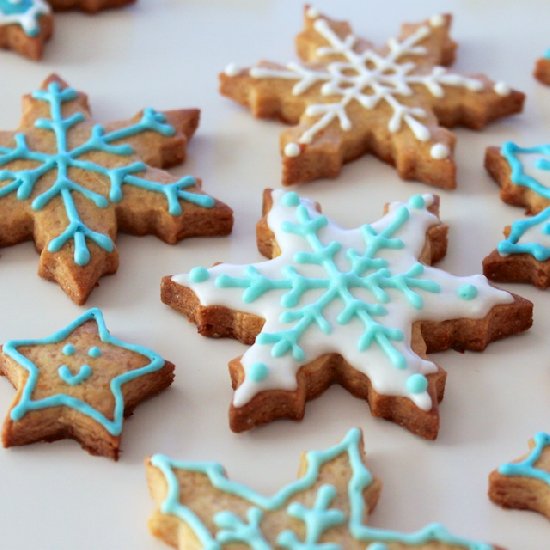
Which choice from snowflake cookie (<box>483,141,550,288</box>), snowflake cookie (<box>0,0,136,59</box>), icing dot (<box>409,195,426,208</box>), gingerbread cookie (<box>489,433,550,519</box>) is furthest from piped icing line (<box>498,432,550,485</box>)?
snowflake cookie (<box>0,0,136,59</box>)

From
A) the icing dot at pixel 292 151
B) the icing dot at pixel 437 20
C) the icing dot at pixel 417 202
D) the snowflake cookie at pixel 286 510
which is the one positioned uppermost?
the icing dot at pixel 437 20

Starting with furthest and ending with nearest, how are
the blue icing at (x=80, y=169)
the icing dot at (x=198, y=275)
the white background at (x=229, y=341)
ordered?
the blue icing at (x=80, y=169) → the icing dot at (x=198, y=275) → the white background at (x=229, y=341)

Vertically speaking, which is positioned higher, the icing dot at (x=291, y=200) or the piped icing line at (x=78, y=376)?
the icing dot at (x=291, y=200)

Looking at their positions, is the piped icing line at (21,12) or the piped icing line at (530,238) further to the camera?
the piped icing line at (21,12)

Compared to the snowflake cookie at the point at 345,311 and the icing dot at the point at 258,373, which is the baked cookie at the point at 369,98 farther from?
the icing dot at the point at 258,373

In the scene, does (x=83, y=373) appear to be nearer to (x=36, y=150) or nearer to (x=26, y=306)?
(x=26, y=306)

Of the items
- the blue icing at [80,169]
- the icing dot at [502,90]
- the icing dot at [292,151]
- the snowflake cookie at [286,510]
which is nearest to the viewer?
the snowflake cookie at [286,510]

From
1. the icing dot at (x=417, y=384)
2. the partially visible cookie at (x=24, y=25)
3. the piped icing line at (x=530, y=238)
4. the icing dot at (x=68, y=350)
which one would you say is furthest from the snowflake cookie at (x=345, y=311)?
the partially visible cookie at (x=24, y=25)

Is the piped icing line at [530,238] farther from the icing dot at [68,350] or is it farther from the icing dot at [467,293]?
the icing dot at [68,350]

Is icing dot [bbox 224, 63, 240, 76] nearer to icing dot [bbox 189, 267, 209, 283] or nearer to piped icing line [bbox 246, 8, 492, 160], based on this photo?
piped icing line [bbox 246, 8, 492, 160]

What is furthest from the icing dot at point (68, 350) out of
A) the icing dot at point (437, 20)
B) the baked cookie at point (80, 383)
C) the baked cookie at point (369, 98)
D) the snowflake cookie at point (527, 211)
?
the icing dot at point (437, 20)
